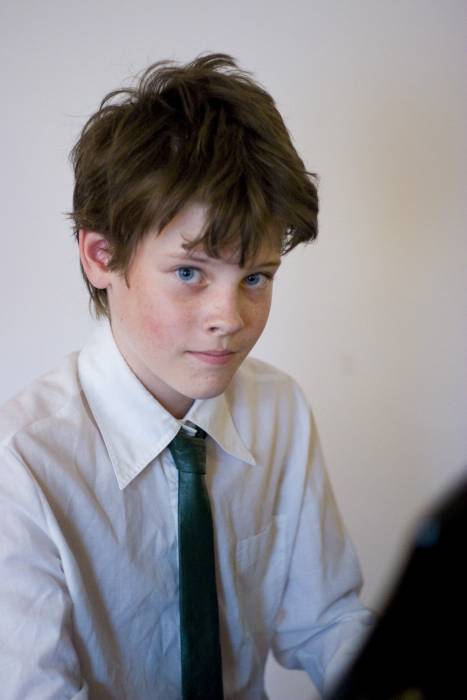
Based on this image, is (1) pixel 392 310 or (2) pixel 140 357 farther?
(1) pixel 392 310

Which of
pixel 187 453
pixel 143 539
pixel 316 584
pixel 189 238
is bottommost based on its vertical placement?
pixel 316 584

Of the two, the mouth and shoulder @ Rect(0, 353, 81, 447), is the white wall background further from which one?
the mouth

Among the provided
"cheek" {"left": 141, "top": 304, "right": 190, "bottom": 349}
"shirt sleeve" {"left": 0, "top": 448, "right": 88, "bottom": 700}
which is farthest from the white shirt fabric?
"cheek" {"left": 141, "top": 304, "right": 190, "bottom": 349}

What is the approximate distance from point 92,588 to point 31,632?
0.42 ft

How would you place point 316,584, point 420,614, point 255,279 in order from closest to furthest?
point 420,614 < point 255,279 < point 316,584

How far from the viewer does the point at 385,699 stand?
34 centimetres

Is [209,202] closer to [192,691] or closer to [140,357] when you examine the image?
[140,357]

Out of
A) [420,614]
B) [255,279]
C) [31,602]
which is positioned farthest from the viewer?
[255,279]

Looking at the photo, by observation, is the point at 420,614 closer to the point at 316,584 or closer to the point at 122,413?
the point at 122,413

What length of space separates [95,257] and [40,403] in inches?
8.3

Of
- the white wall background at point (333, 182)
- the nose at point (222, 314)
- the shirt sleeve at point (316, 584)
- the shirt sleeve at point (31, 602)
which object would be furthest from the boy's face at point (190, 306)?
the white wall background at point (333, 182)

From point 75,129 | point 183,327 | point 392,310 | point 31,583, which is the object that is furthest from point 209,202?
point 392,310

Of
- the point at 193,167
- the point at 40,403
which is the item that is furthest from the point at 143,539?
the point at 193,167

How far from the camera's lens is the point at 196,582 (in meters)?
0.97
